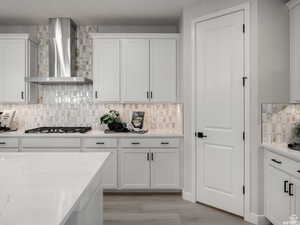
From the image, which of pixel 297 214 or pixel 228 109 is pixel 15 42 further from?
pixel 297 214

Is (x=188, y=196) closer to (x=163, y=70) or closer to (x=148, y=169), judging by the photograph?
(x=148, y=169)

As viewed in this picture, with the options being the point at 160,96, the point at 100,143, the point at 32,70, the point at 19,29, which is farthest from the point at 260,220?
the point at 19,29

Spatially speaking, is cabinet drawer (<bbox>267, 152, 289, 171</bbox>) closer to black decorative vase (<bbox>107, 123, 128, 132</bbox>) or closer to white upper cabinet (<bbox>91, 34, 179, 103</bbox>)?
white upper cabinet (<bbox>91, 34, 179, 103</bbox>)

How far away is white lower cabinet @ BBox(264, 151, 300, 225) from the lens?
227 centimetres

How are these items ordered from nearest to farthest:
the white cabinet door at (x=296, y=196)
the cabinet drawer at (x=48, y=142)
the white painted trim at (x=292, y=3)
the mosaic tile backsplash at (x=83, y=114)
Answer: the white cabinet door at (x=296, y=196) → the white painted trim at (x=292, y=3) → the cabinet drawer at (x=48, y=142) → the mosaic tile backsplash at (x=83, y=114)

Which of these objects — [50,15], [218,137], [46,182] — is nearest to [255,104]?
[218,137]

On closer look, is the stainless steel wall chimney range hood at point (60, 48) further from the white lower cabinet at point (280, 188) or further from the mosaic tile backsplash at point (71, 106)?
the white lower cabinet at point (280, 188)

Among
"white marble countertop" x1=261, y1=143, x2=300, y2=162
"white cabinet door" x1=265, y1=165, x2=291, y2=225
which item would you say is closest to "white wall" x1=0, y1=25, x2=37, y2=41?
"white marble countertop" x1=261, y1=143, x2=300, y2=162

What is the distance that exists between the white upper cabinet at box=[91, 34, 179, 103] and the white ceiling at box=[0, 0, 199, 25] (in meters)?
0.30

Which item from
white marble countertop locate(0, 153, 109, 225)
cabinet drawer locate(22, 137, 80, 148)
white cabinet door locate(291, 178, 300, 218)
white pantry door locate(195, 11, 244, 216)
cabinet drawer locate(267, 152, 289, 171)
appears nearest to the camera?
white marble countertop locate(0, 153, 109, 225)

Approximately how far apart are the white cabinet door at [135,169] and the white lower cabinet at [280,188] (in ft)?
5.34

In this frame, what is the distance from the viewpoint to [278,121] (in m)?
2.94

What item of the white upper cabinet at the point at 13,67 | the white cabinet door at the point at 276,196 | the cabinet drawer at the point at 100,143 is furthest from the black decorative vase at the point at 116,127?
the white cabinet door at the point at 276,196

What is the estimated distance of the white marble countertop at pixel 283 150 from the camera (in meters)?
2.25
